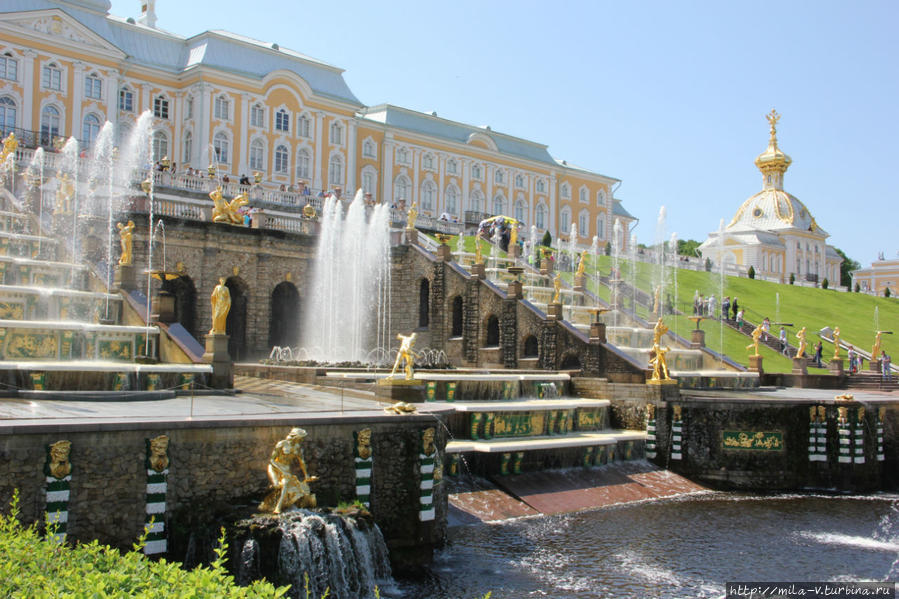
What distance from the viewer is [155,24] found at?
56.1 metres

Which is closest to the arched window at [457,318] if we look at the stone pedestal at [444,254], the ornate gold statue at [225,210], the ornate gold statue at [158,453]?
the stone pedestal at [444,254]

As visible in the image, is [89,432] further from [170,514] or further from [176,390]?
[176,390]

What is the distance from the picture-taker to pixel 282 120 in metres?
52.6

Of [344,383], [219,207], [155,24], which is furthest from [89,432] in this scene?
[155,24]

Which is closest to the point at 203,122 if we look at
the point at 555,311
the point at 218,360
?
the point at 555,311

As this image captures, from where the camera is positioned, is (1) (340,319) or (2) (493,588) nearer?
(2) (493,588)

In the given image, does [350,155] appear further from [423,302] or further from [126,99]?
[423,302]

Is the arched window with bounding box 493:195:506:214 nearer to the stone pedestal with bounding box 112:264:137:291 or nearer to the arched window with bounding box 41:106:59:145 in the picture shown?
the arched window with bounding box 41:106:59:145

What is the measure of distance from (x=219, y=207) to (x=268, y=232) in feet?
6.86

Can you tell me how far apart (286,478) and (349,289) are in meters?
22.1

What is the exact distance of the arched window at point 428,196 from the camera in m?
62.7

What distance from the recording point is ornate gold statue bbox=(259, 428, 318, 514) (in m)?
12.4

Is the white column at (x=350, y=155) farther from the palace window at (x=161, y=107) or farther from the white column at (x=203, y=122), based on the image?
the palace window at (x=161, y=107)

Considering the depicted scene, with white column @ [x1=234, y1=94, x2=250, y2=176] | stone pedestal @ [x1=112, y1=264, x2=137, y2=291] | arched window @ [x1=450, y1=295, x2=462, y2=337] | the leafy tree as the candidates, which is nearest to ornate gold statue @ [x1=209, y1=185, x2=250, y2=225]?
stone pedestal @ [x1=112, y1=264, x2=137, y2=291]
